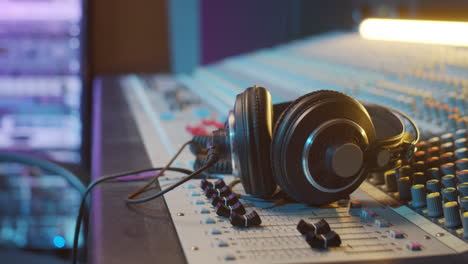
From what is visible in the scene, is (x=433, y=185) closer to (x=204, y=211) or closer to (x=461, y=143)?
(x=461, y=143)

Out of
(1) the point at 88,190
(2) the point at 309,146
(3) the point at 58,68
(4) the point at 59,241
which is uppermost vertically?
(2) the point at 309,146

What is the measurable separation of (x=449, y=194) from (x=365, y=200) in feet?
0.46

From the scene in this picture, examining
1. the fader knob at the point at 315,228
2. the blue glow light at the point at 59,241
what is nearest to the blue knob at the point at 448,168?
the fader knob at the point at 315,228

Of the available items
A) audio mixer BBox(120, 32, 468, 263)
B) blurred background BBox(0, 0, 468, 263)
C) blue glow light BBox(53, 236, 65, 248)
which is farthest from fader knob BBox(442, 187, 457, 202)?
blue glow light BBox(53, 236, 65, 248)

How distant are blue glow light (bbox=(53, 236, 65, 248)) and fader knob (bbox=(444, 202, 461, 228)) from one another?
2.29 metres

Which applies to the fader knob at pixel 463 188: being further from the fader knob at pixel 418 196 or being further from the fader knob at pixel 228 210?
the fader knob at pixel 228 210

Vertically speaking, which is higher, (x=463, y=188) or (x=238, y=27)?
(x=463, y=188)

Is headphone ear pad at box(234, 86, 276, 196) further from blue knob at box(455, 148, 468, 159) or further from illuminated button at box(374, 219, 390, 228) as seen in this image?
blue knob at box(455, 148, 468, 159)

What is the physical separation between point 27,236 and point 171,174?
→ 1.94 m

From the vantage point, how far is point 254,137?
2.62 ft

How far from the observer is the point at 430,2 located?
6.33 ft

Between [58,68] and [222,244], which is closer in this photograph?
[222,244]

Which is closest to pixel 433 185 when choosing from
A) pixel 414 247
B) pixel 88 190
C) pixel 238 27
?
pixel 414 247

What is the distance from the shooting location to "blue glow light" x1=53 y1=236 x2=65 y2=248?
2.73 meters
